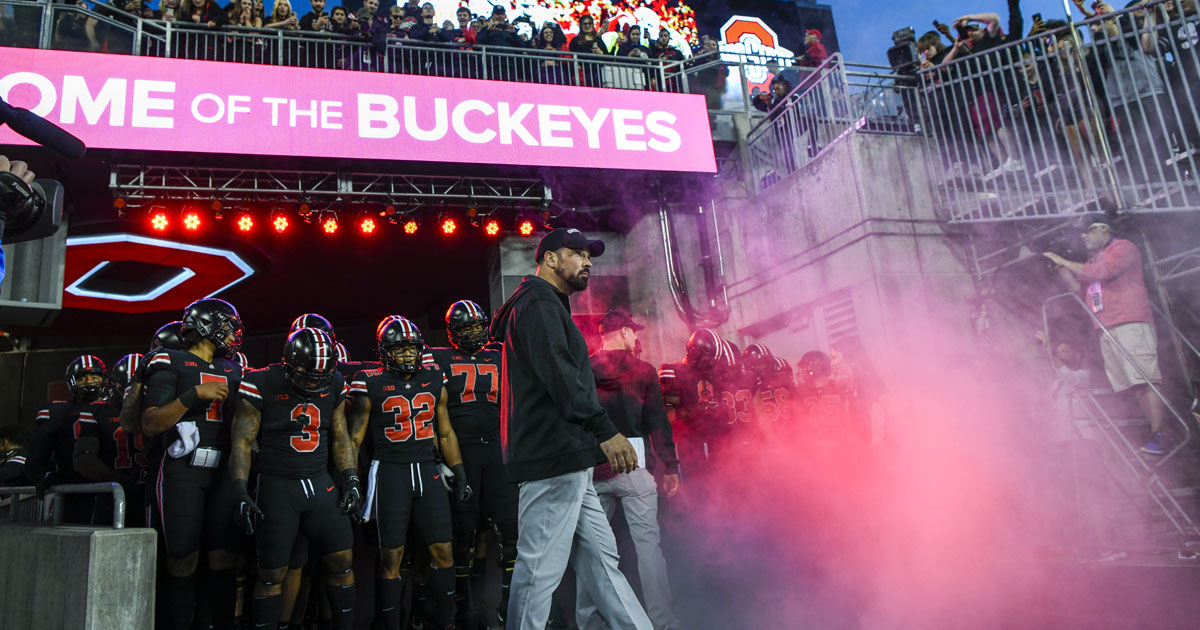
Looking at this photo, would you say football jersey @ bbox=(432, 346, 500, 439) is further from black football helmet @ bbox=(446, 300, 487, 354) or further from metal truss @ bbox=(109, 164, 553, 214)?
metal truss @ bbox=(109, 164, 553, 214)

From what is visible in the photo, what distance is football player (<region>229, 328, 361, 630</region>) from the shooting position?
4.75m

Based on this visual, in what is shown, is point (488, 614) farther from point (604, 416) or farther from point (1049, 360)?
point (1049, 360)

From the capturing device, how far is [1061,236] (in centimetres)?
790

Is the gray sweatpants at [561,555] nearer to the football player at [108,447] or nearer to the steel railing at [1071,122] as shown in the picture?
the football player at [108,447]

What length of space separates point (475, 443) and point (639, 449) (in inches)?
58.1

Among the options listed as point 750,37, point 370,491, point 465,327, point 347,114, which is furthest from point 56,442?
point 750,37

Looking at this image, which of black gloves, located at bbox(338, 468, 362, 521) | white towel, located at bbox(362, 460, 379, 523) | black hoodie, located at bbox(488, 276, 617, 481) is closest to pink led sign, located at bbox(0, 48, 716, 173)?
white towel, located at bbox(362, 460, 379, 523)

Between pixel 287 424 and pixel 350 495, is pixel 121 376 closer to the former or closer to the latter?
pixel 287 424

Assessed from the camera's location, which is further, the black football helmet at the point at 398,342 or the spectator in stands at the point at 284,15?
the spectator in stands at the point at 284,15

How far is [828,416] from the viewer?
7.32 metres

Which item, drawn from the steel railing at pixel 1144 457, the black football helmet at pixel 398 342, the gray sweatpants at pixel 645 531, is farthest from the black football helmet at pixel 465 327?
the steel railing at pixel 1144 457

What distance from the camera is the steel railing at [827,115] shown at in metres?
9.30

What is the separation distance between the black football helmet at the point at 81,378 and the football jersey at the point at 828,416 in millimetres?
6841

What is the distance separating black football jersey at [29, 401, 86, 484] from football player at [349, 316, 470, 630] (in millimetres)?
2914
